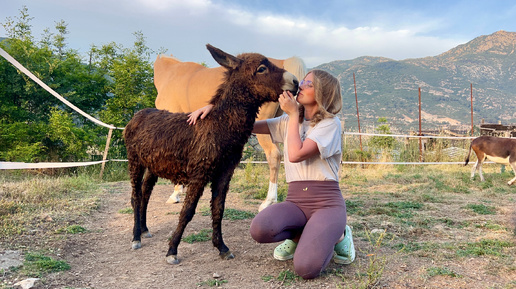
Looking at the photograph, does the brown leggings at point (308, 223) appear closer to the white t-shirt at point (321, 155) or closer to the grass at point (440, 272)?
the white t-shirt at point (321, 155)

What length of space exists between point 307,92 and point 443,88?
124 m

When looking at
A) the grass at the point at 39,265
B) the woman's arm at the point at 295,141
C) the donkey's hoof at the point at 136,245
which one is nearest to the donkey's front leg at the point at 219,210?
the woman's arm at the point at 295,141

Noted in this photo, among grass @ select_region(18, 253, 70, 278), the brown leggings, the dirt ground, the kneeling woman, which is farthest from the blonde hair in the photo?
grass @ select_region(18, 253, 70, 278)

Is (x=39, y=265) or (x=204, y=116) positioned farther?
(x=204, y=116)

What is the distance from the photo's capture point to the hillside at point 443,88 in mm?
75688

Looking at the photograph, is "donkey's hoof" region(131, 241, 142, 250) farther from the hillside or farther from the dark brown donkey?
the hillside

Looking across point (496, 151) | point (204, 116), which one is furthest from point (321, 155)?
point (496, 151)

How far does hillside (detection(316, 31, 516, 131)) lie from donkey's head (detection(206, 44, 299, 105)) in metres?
41.8

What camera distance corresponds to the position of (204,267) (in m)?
3.02

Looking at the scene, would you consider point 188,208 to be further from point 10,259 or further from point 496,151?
point 496,151

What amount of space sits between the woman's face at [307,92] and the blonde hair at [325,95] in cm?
5

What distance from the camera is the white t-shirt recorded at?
9.29ft

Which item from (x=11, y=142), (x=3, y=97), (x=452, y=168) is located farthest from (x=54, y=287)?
(x=452, y=168)

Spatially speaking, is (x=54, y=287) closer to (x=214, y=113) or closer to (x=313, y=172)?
(x=214, y=113)
